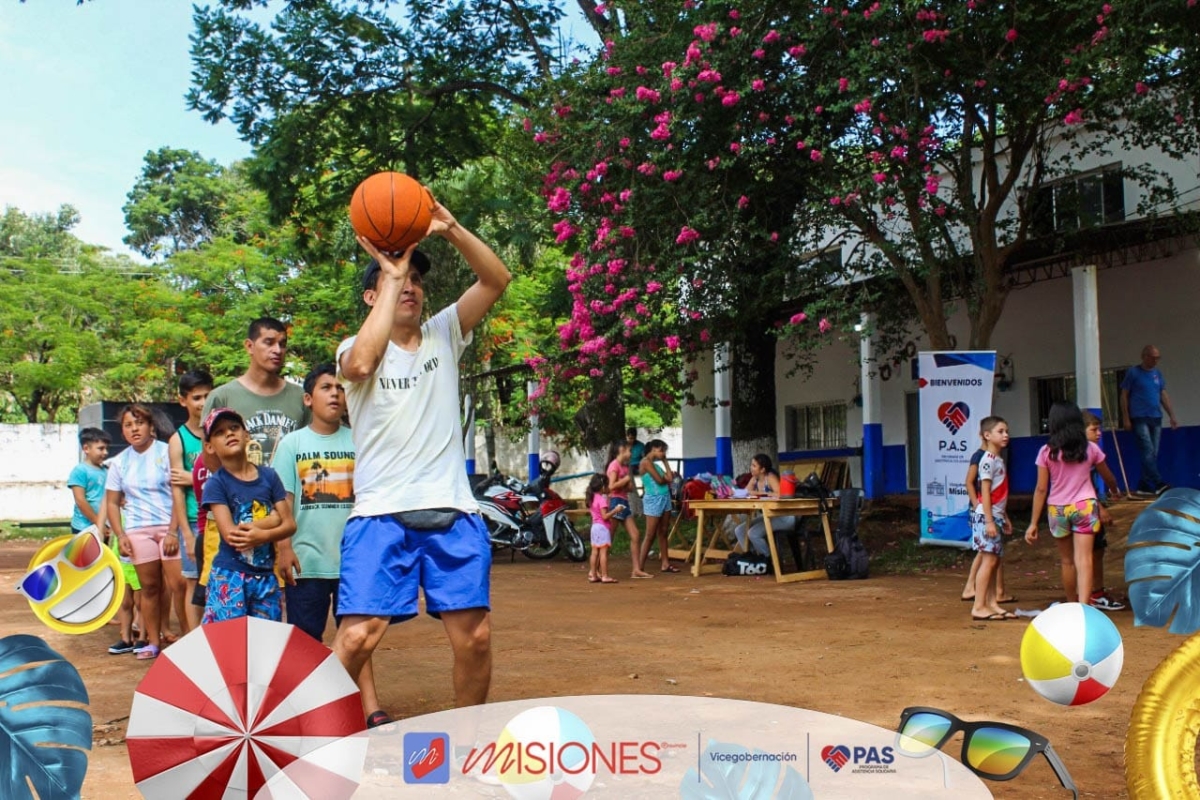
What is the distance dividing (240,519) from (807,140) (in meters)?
8.44

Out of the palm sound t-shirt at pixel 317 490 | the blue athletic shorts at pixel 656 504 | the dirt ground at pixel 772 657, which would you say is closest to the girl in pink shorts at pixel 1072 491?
the dirt ground at pixel 772 657

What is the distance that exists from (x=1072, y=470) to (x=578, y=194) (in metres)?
7.01

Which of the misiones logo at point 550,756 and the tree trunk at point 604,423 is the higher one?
the tree trunk at point 604,423

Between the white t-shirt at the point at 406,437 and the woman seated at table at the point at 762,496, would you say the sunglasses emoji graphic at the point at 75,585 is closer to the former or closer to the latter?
the white t-shirt at the point at 406,437

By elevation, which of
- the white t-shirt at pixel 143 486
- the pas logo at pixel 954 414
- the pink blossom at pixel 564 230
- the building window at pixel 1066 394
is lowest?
the white t-shirt at pixel 143 486

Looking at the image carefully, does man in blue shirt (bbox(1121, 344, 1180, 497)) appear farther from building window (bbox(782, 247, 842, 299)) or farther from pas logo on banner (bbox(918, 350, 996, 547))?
building window (bbox(782, 247, 842, 299))

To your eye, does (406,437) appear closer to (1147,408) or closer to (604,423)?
(1147,408)

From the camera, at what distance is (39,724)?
2.39 metres

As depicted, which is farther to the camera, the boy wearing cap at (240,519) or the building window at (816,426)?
the building window at (816,426)

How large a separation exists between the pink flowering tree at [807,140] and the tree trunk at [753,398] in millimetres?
2415

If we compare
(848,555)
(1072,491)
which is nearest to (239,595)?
(1072,491)

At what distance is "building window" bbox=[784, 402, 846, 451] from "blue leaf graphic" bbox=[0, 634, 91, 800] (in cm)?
1967

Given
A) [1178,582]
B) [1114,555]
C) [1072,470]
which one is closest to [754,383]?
[1114,555]

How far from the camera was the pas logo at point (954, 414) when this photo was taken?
1276 cm
